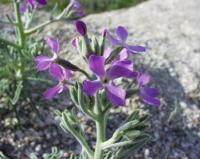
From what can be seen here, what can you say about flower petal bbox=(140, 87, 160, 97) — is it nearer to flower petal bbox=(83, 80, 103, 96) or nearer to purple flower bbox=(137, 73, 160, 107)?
purple flower bbox=(137, 73, 160, 107)

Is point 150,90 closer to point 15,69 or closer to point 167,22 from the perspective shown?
point 15,69

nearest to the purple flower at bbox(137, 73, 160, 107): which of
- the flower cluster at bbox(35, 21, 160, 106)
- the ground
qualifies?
the flower cluster at bbox(35, 21, 160, 106)

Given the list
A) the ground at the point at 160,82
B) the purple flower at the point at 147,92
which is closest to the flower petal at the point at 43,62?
the purple flower at the point at 147,92

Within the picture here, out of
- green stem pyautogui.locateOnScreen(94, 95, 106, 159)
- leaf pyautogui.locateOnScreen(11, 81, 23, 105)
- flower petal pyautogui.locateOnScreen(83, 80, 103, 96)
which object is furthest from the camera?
leaf pyautogui.locateOnScreen(11, 81, 23, 105)

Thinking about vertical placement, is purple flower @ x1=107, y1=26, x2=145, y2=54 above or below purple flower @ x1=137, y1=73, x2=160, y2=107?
above

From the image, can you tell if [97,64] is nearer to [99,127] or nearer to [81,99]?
[81,99]

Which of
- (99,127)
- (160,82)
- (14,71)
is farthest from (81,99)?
(160,82)

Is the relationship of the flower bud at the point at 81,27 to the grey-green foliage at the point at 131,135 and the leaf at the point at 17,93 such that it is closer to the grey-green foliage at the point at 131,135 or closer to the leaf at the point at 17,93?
the grey-green foliage at the point at 131,135

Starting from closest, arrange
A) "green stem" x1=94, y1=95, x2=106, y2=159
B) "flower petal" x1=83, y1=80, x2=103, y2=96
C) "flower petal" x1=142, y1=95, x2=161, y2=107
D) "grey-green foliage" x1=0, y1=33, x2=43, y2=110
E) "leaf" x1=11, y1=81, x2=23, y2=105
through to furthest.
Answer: "flower petal" x1=83, y1=80, x2=103, y2=96, "flower petal" x1=142, y1=95, x2=161, y2=107, "green stem" x1=94, y1=95, x2=106, y2=159, "leaf" x1=11, y1=81, x2=23, y2=105, "grey-green foliage" x1=0, y1=33, x2=43, y2=110
